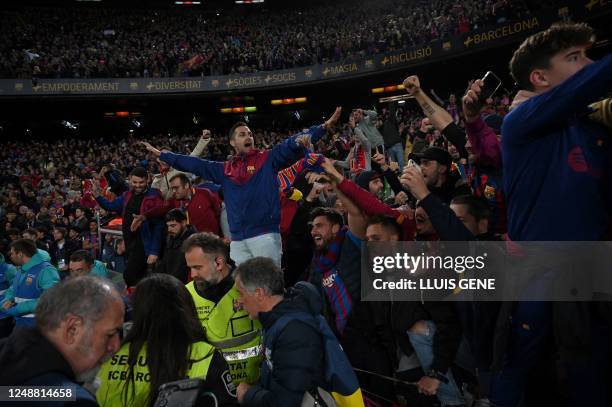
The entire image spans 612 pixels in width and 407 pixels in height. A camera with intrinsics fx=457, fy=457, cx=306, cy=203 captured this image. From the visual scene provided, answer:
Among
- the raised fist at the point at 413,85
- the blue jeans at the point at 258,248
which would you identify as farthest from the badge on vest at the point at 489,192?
the blue jeans at the point at 258,248

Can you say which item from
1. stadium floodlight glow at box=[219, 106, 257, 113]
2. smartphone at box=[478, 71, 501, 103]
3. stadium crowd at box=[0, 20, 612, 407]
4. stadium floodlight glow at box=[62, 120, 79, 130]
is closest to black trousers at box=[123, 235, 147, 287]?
stadium crowd at box=[0, 20, 612, 407]

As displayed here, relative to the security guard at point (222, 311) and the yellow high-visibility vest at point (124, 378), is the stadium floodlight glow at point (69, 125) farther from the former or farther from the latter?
the yellow high-visibility vest at point (124, 378)

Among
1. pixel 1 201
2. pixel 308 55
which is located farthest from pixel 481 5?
pixel 1 201

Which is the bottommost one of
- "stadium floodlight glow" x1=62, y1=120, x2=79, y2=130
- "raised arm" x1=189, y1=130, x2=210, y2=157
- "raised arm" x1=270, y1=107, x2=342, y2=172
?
"raised arm" x1=270, y1=107, x2=342, y2=172

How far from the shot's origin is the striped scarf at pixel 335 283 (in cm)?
315

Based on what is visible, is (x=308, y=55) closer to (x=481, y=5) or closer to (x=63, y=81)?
(x=481, y=5)

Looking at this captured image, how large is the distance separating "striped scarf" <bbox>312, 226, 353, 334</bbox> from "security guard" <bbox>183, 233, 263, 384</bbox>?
1.90 feet

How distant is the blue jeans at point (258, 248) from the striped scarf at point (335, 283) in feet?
2.75

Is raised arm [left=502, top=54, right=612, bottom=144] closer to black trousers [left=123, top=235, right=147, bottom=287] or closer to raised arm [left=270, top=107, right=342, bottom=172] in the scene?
raised arm [left=270, top=107, right=342, bottom=172]

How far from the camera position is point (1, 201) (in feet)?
50.6

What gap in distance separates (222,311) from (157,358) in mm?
854

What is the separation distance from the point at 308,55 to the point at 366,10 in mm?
6209

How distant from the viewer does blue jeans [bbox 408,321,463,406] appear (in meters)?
2.77

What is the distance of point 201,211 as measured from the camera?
18.2ft
